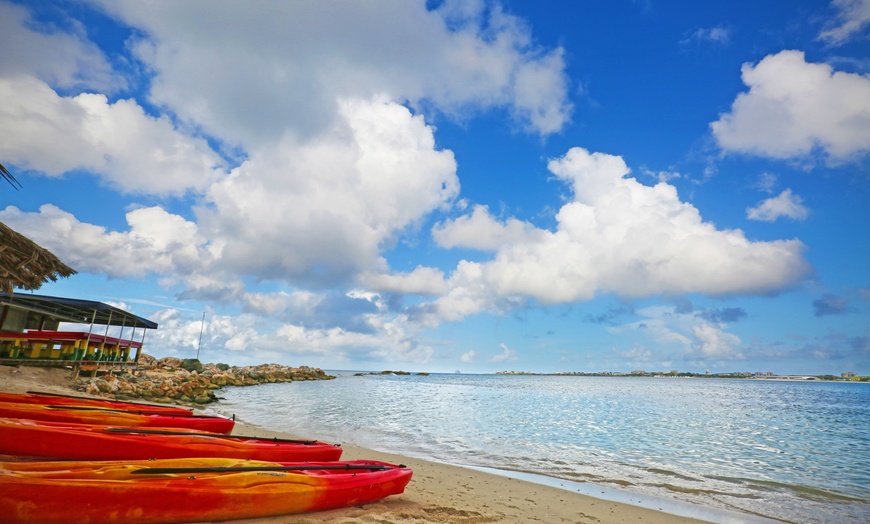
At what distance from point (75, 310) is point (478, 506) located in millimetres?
35153

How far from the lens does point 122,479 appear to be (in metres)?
5.45

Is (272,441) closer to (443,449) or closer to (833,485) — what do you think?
(443,449)

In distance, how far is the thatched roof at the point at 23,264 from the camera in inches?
514

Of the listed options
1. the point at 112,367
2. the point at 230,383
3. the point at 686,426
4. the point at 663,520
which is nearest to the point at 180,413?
the point at 663,520

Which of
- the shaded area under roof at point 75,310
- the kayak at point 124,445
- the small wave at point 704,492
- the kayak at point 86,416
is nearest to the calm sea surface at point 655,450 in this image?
the small wave at point 704,492

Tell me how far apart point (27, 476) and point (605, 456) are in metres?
16.1

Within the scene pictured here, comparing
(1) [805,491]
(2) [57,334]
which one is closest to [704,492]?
(1) [805,491]

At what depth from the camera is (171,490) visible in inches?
216

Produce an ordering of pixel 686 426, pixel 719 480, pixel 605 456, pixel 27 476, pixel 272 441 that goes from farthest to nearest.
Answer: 1. pixel 686 426
2. pixel 605 456
3. pixel 719 480
4. pixel 272 441
5. pixel 27 476

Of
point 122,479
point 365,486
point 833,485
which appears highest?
point 122,479

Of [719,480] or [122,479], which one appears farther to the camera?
[719,480]

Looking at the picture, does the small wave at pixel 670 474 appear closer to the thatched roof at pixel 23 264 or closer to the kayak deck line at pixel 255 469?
the kayak deck line at pixel 255 469

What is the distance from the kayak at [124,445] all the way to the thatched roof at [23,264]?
7966 mm

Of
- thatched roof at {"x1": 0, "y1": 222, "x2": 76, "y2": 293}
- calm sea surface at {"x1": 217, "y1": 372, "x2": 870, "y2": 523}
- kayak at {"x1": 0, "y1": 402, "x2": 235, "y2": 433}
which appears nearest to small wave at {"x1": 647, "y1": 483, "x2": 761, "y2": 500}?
calm sea surface at {"x1": 217, "y1": 372, "x2": 870, "y2": 523}
